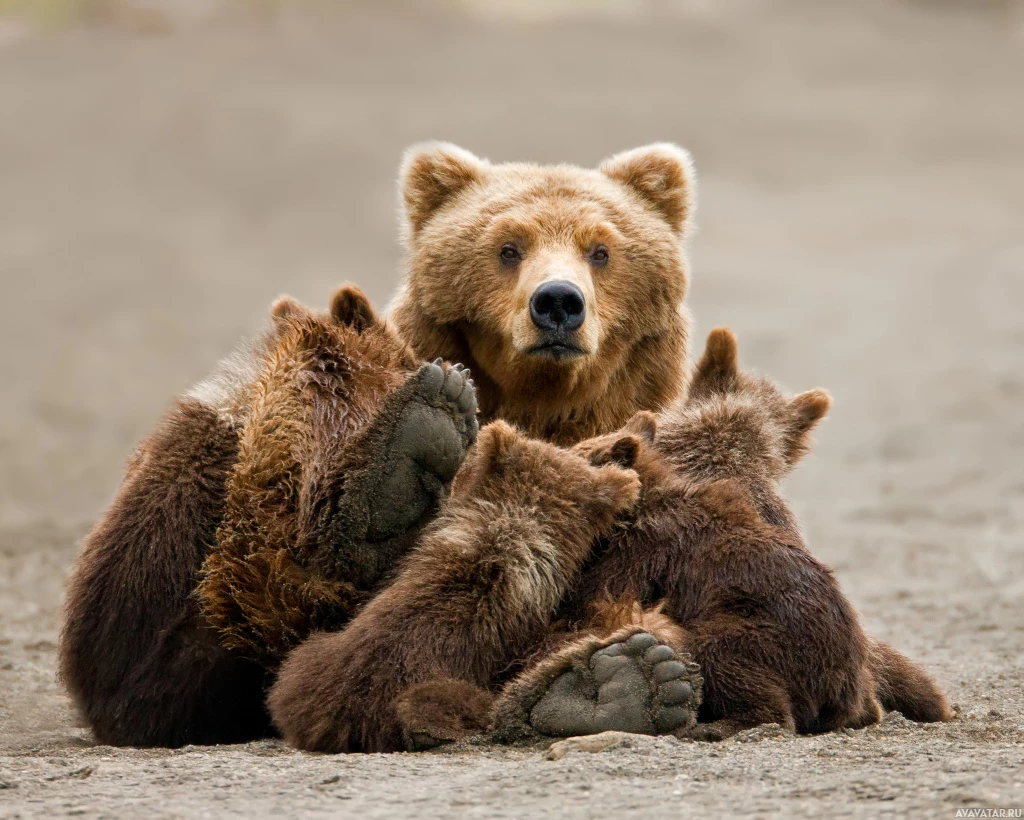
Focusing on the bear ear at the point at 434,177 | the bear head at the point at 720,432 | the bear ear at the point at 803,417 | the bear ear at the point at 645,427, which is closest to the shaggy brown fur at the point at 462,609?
the bear head at the point at 720,432

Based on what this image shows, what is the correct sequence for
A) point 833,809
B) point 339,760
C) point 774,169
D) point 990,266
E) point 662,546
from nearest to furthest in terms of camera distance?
point 833,809 < point 339,760 < point 662,546 < point 990,266 < point 774,169

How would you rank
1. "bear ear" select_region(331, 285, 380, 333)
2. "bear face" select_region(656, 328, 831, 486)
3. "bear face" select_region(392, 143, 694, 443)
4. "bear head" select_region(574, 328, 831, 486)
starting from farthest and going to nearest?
"bear face" select_region(392, 143, 694, 443) < "bear ear" select_region(331, 285, 380, 333) < "bear face" select_region(656, 328, 831, 486) < "bear head" select_region(574, 328, 831, 486)

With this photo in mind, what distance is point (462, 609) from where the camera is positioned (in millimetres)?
4492

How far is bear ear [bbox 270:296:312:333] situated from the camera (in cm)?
539

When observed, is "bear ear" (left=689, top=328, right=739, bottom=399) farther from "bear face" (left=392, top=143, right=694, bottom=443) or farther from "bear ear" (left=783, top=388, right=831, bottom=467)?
"bear face" (left=392, top=143, right=694, bottom=443)

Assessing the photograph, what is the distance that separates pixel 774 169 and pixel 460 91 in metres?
Result: 5.64

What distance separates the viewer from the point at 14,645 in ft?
24.9

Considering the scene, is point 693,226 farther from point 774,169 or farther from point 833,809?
point 774,169

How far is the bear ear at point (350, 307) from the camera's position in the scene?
17.5ft

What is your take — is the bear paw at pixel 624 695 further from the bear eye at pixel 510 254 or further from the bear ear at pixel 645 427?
the bear eye at pixel 510 254

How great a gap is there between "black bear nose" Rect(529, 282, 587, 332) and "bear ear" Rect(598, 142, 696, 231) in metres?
1.04

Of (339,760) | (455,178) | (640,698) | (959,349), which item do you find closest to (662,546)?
(640,698)

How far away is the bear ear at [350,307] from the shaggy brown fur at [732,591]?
0.96 m

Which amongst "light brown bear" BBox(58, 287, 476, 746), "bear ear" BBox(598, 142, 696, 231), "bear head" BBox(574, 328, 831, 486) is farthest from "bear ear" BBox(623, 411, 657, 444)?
"bear ear" BBox(598, 142, 696, 231)
